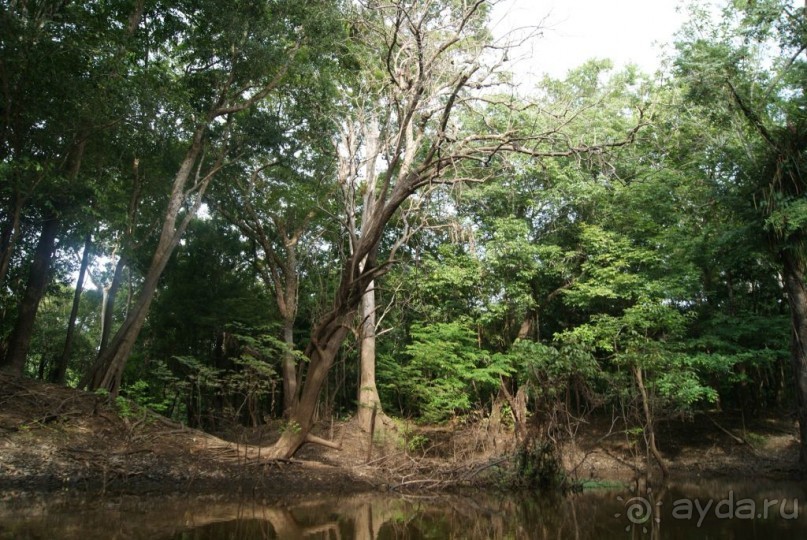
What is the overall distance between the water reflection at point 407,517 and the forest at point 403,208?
181 centimetres

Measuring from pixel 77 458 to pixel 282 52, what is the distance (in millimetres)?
8972

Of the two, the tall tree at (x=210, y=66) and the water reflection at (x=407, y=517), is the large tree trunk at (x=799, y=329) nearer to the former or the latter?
the water reflection at (x=407, y=517)

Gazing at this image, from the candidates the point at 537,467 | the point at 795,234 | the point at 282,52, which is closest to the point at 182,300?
the point at 282,52

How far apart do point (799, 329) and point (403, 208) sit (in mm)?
8530

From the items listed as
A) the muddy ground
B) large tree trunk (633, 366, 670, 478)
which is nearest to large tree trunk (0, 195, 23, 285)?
the muddy ground

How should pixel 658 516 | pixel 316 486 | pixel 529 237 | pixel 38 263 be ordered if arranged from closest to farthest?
pixel 658 516
pixel 316 486
pixel 38 263
pixel 529 237

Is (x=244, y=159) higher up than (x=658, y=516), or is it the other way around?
(x=244, y=159)

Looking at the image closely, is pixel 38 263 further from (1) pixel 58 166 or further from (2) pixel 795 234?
(2) pixel 795 234

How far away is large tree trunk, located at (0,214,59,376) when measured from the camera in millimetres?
11305

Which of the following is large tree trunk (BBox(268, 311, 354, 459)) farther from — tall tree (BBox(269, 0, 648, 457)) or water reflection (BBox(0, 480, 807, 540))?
water reflection (BBox(0, 480, 807, 540))

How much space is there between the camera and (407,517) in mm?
6816

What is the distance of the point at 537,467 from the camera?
30.5ft

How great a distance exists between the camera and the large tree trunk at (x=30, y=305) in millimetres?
11305
